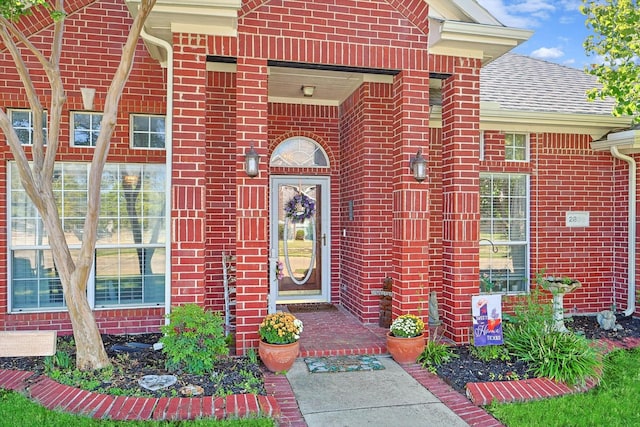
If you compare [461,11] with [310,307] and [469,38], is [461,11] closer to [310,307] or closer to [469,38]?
[469,38]

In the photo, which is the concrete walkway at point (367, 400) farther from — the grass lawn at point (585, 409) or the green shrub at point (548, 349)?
the green shrub at point (548, 349)

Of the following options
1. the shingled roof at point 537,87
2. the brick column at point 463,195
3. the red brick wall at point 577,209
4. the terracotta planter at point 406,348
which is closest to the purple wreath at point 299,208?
the brick column at point 463,195

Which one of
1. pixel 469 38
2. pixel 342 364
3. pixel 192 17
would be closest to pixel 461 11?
pixel 469 38

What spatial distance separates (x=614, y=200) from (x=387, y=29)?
544 centimetres

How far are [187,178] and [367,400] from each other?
9.71ft

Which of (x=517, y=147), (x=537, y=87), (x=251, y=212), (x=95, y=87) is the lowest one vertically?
(x=251, y=212)

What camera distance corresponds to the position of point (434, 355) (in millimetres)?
4996

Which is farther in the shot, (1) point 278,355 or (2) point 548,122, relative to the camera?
(2) point 548,122

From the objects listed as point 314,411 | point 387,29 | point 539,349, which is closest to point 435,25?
point 387,29

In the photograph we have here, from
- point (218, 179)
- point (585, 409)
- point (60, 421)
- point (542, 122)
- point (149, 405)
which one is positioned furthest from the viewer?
point (542, 122)

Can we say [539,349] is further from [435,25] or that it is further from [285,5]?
[285,5]

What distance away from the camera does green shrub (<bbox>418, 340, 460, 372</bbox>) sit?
194 inches

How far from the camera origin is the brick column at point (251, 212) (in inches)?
194

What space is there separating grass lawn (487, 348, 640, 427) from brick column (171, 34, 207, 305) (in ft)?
10.8
